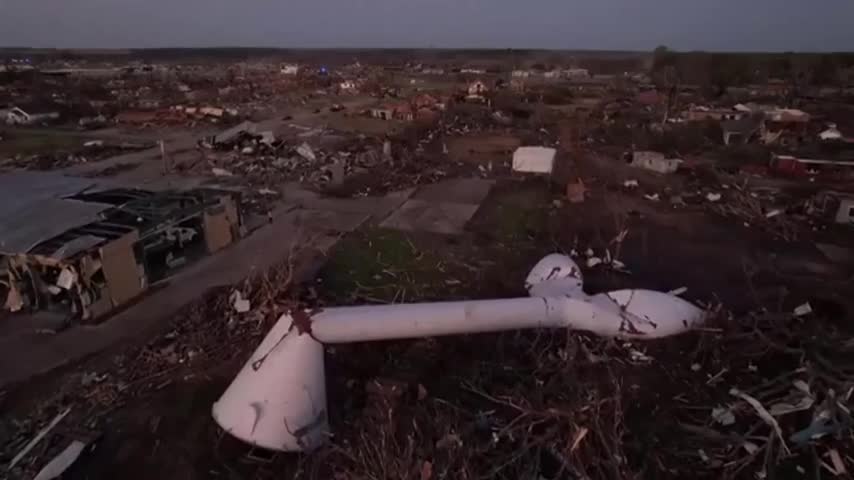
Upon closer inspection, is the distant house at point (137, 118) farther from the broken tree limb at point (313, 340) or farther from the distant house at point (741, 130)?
the distant house at point (741, 130)

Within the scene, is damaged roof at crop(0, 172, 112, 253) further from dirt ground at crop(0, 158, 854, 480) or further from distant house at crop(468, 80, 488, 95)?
distant house at crop(468, 80, 488, 95)

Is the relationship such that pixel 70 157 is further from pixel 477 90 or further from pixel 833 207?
pixel 477 90

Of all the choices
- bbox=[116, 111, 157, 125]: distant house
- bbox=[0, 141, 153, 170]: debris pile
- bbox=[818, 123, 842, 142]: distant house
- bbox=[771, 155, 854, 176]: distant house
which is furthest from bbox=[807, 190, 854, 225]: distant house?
bbox=[116, 111, 157, 125]: distant house

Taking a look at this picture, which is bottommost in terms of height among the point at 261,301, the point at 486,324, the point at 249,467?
the point at 249,467

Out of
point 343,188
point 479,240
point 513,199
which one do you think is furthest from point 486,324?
point 343,188

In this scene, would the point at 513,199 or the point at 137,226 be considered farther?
the point at 513,199

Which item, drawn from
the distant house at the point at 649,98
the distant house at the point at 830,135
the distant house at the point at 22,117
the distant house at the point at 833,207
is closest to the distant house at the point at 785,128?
the distant house at the point at 830,135

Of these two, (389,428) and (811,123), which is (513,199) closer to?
(389,428)
